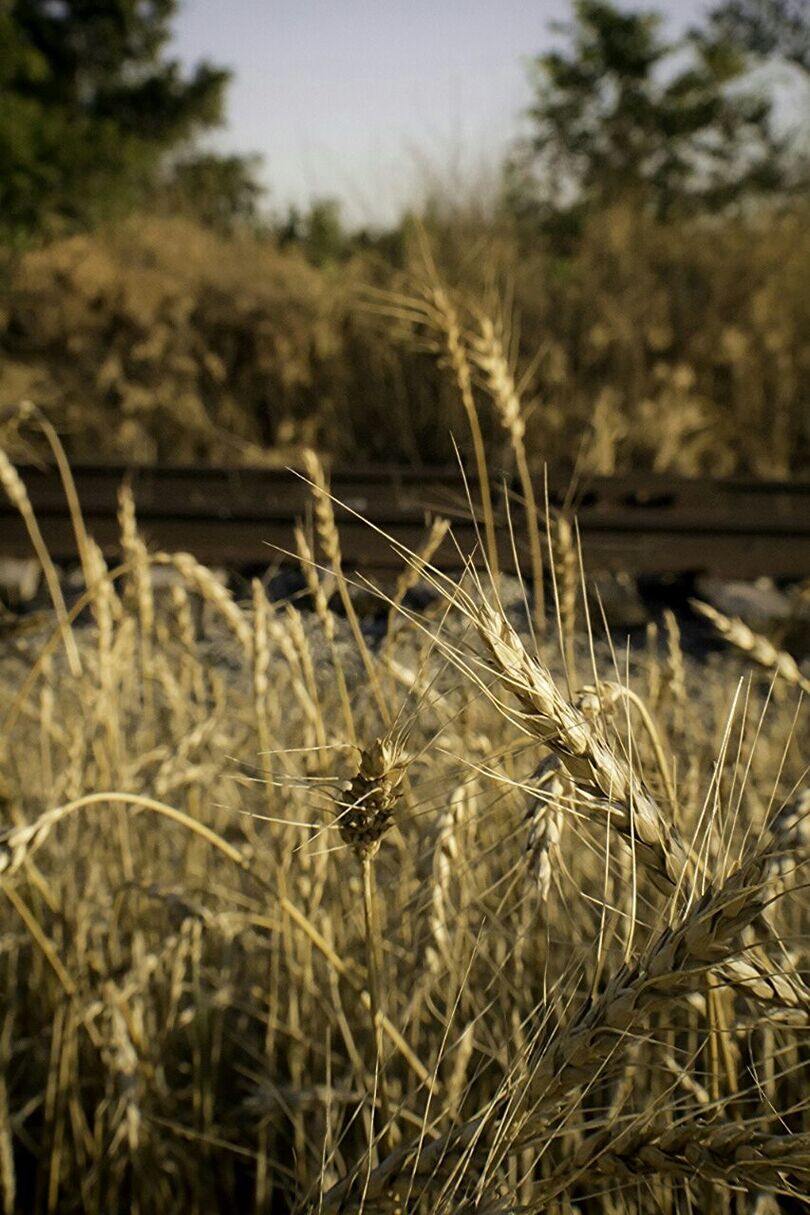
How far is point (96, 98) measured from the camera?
20453 mm

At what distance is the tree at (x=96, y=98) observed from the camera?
45.7 feet

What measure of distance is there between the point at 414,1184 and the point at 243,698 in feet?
6.00

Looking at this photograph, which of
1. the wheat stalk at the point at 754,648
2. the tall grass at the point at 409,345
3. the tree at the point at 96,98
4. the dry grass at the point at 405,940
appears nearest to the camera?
the dry grass at the point at 405,940

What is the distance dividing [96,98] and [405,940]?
69.5 feet

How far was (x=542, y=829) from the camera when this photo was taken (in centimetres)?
104

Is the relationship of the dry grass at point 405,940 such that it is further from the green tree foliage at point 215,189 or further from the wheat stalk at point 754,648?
the green tree foliage at point 215,189

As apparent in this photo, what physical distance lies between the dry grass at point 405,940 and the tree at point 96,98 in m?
12.5

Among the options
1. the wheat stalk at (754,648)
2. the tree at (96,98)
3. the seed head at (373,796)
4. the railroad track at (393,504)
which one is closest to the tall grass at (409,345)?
the railroad track at (393,504)

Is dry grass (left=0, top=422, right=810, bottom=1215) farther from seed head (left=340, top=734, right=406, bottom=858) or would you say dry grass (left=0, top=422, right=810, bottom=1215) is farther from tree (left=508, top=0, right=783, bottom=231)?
tree (left=508, top=0, right=783, bottom=231)

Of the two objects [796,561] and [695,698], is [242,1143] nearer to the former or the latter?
[695,698]

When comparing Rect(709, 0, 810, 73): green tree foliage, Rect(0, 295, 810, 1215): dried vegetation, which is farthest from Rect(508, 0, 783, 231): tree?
Rect(0, 295, 810, 1215): dried vegetation

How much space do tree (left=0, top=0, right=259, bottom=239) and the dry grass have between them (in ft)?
41.2

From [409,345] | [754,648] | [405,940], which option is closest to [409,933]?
[405,940]

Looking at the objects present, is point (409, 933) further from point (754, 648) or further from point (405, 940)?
point (754, 648)
